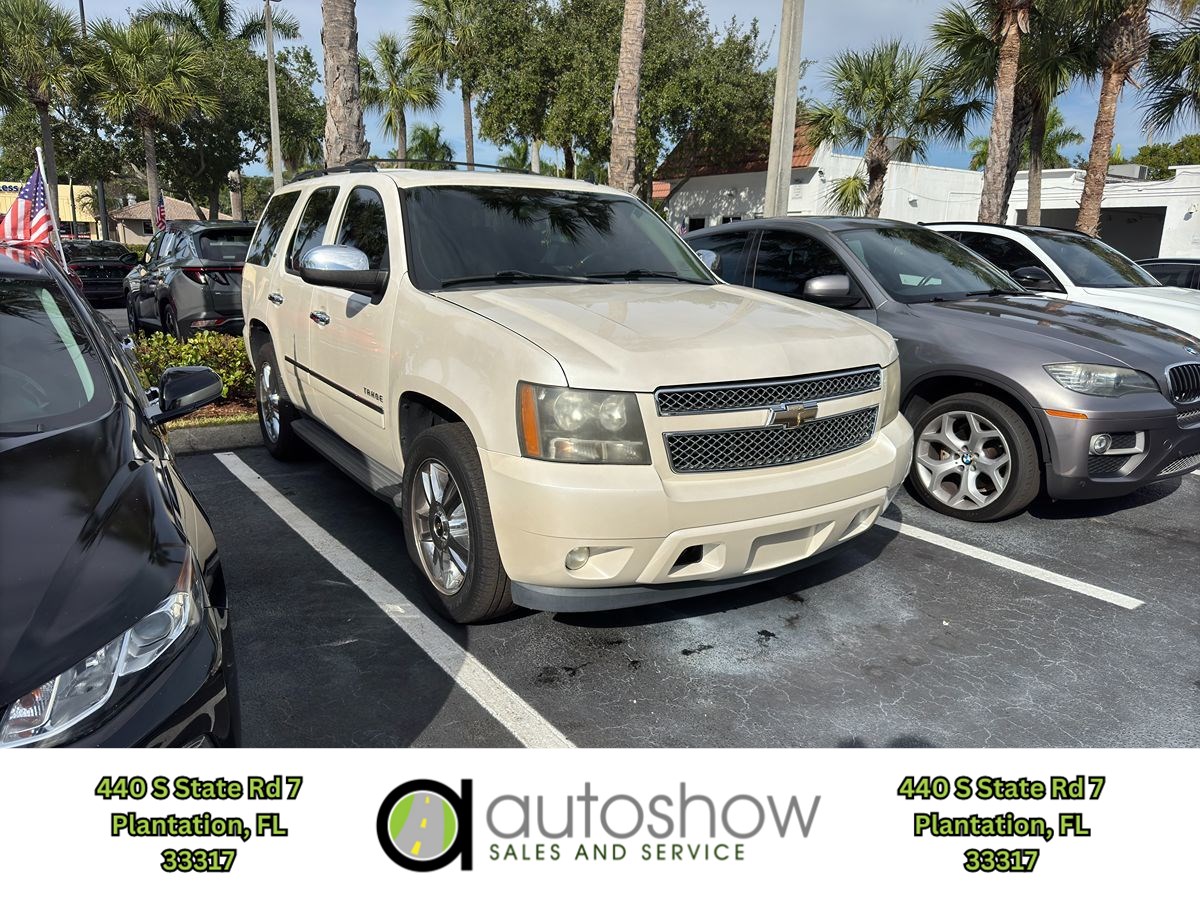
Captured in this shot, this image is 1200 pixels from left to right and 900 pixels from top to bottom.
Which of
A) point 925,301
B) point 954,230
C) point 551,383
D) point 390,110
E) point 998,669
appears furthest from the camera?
point 390,110

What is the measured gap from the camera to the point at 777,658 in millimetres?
3387

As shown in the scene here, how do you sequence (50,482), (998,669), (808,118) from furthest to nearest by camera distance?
(808,118) < (998,669) < (50,482)

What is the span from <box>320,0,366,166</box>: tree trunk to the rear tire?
14.0ft

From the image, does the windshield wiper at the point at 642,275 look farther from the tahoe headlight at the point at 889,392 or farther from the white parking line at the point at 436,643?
the white parking line at the point at 436,643

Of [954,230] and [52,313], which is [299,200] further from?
[954,230]

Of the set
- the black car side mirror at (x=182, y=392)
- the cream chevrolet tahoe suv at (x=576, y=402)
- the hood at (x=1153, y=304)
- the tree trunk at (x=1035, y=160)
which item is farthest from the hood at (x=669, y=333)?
the tree trunk at (x=1035, y=160)

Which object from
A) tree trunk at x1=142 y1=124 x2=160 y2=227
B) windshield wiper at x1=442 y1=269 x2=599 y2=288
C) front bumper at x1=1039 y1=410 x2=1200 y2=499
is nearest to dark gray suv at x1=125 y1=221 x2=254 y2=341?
windshield wiper at x1=442 y1=269 x2=599 y2=288

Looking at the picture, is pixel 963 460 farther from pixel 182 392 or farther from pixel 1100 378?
pixel 182 392

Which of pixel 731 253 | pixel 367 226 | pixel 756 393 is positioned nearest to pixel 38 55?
pixel 731 253

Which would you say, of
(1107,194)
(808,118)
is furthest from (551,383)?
(1107,194)

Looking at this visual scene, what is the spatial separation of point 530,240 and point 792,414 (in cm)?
168

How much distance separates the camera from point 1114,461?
4.58 meters
